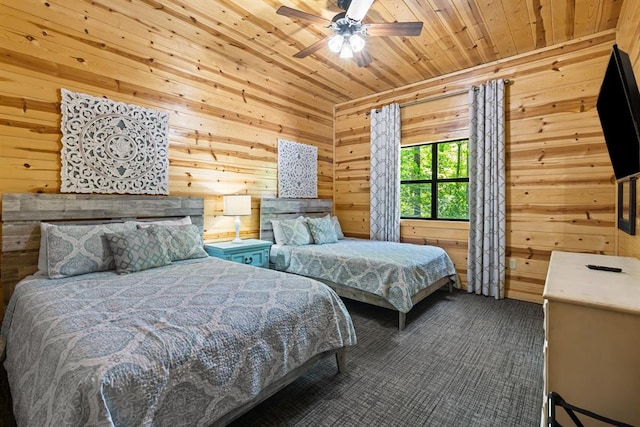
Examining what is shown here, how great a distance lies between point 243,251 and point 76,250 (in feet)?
4.80

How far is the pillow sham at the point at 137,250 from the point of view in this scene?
2.21 m

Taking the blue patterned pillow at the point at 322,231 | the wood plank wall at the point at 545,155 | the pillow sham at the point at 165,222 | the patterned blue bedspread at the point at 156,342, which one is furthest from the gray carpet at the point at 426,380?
the pillow sham at the point at 165,222

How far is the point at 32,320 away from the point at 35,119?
5.73ft

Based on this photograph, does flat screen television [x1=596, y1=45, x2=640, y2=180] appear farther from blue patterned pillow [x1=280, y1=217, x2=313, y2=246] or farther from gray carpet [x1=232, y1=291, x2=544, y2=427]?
blue patterned pillow [x1=280, y1=217, x2=313, y2=246]

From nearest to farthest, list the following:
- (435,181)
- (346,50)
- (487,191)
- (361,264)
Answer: (346,50)
(361,264)
(487,191)
(435,181)

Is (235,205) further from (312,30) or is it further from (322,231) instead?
(312,30)

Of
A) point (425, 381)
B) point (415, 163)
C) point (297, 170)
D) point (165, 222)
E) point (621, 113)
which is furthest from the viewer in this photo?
point (297, 170)

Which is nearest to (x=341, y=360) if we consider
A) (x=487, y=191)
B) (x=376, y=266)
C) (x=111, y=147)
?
(x=376, y=266)

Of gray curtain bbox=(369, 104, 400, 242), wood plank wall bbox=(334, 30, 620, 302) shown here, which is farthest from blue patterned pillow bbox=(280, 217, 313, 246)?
wood plank wall bbox=(334, 30, 620, 302)

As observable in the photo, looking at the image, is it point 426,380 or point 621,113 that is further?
point 426,380

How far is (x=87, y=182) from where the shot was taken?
2.56m

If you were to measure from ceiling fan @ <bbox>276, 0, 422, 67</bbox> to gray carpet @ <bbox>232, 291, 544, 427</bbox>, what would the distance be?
8.39 ft

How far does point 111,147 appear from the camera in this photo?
266 cm

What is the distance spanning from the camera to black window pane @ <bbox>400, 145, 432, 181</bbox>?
170 inches
